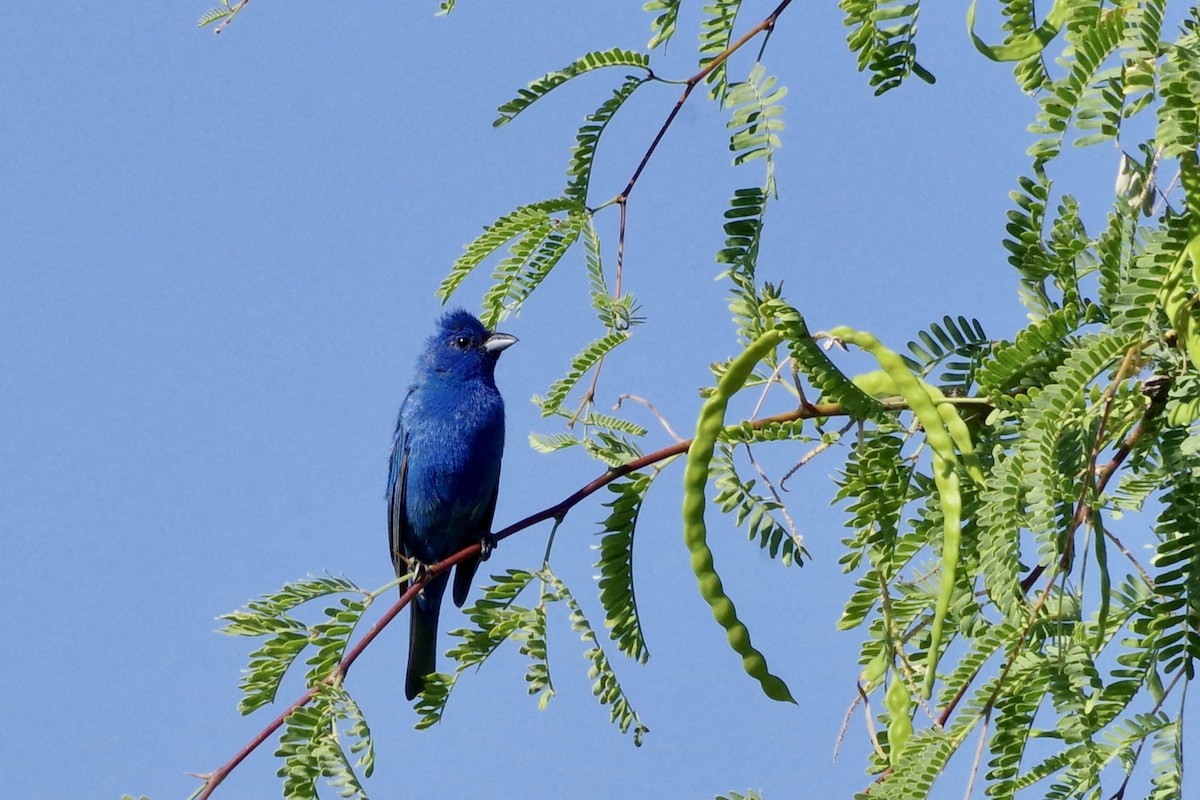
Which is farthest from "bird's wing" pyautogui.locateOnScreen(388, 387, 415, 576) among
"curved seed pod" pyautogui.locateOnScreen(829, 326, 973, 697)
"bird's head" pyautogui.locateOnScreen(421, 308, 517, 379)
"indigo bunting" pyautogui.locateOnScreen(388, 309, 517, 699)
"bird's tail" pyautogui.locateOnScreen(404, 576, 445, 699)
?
"curved seed pod" pyautogui.locateOnScreen(829, 326, 973, 697)

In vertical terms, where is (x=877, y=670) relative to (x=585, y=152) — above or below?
below

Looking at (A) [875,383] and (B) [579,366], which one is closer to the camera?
(A) [875,383]

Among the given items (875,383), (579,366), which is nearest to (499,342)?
(579,366)

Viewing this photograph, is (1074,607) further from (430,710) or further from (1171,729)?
(430,710)

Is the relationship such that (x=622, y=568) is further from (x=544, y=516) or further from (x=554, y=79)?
(x=554, y=79)

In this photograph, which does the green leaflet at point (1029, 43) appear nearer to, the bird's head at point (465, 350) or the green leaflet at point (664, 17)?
the green leaflet at point (664, 17)

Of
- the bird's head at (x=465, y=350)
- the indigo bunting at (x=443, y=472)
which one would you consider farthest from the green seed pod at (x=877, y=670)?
the bird's head at (x=465, y=350)

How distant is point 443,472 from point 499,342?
94cm

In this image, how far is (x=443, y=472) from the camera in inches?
272

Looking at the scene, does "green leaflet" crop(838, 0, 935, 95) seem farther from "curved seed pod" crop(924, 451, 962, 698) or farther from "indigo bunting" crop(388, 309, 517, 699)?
"indigo bunting" crop(388, 309, 517, 699)

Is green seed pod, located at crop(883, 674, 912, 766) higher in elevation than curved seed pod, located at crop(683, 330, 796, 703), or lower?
lower

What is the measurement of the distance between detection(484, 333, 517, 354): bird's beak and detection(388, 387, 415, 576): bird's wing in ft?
2.23

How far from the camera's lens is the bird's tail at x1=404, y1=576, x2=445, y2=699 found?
7070 mm

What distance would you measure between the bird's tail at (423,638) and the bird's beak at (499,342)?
140 cm
